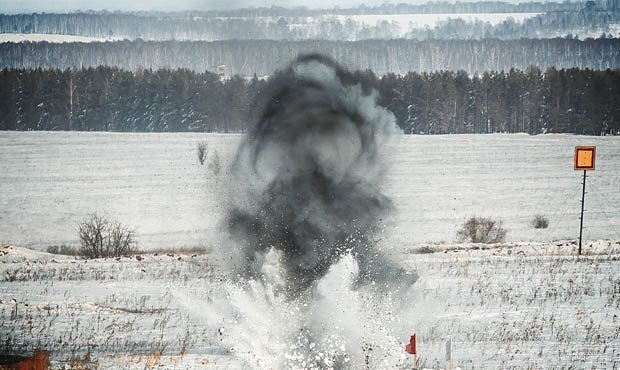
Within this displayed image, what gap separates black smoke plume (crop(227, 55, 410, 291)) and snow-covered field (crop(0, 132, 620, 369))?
0.44 meters

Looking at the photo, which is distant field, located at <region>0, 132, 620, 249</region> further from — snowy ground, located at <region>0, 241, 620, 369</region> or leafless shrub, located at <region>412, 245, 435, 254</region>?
snowy ground, located at <region>0, 241, 620, 369</region>

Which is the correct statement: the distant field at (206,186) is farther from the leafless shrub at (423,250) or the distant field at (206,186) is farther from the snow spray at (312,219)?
the snow spray at (312,219)

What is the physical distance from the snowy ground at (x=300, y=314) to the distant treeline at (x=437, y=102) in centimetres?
8207

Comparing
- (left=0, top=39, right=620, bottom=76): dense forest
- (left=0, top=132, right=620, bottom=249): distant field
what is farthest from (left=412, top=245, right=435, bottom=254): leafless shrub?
(left=0, top=39, right=620, bottom=76): dense forest

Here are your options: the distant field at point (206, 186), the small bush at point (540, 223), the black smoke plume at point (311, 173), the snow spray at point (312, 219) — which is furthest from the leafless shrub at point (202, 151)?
the black smoke plume at point (311, 173)

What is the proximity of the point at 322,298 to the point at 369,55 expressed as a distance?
1222 inches

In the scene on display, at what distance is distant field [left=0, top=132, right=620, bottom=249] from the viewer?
191 ft

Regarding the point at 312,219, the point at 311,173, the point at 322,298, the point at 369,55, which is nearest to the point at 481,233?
the point at 369,55

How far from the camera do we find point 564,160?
93125mm

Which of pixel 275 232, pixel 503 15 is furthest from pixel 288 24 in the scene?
pixel 503 15

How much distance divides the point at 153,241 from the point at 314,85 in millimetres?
40044

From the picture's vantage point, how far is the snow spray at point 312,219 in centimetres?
1552

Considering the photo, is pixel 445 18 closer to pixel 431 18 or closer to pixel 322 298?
pixel 431 18

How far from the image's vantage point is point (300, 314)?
1648 centimetres
